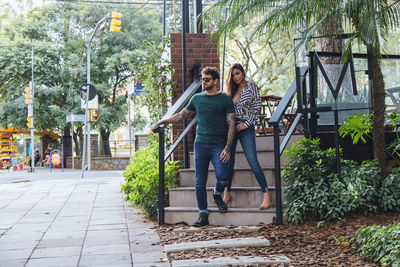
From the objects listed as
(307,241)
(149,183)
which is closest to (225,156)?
(307,241)

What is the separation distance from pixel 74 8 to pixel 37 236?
1033 inches

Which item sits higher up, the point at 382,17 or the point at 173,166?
the point at 382,17

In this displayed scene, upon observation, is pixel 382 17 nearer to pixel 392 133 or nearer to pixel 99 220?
pixel 392 133

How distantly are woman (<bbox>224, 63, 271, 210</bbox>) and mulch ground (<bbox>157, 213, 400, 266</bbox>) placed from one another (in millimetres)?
590

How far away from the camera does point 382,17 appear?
514 centimetres

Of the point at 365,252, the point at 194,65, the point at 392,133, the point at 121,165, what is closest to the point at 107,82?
the point at 121,165

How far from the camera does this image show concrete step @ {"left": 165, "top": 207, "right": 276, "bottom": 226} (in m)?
5.36

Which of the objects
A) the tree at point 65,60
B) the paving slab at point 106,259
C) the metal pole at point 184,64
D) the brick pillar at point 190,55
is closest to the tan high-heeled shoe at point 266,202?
the paving slab at point 106,259

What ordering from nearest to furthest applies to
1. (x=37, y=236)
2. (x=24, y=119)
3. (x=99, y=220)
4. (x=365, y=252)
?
(x=365, y=252) < (x=37, y=236) < (x=99, y=220) < (x=24, y=119)

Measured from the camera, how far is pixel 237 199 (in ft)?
19.1

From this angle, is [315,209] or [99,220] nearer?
[315,209]

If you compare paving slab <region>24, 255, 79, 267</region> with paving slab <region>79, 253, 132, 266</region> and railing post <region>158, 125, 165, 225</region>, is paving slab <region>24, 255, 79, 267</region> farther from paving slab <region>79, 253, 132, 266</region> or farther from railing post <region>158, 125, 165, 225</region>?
railing post <region>158, 125, 165, 225</region>

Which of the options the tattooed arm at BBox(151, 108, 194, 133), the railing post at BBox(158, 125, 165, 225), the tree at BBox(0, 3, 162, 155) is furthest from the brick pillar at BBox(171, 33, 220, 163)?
the tree at BBox(0, 3, 162, 155)

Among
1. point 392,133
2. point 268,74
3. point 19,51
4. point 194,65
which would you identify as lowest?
point 392,133
